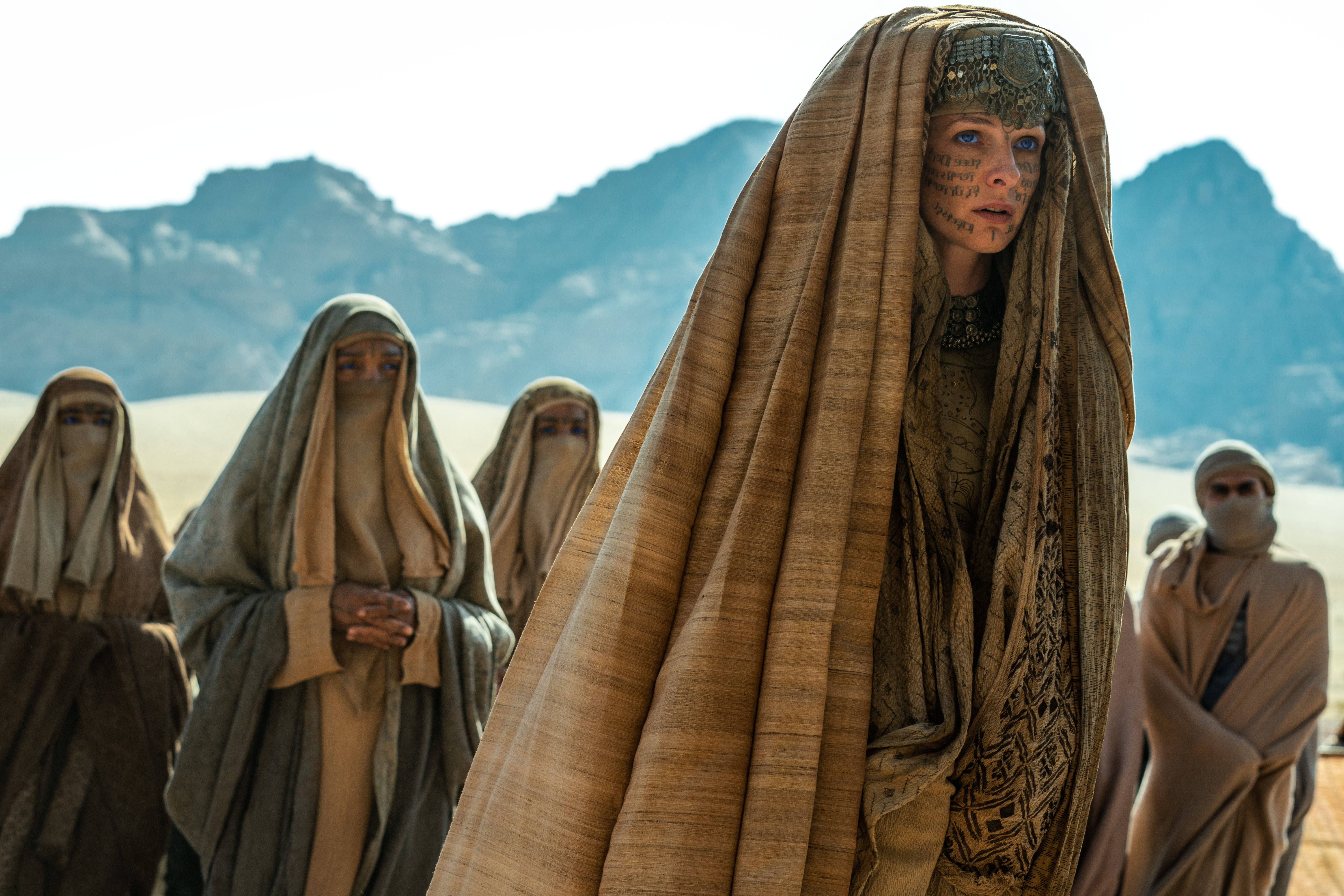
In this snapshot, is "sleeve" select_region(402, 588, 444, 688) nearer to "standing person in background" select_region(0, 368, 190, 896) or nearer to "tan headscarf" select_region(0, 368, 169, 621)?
"standing person in background" select_region(0, 368, 190, 896)

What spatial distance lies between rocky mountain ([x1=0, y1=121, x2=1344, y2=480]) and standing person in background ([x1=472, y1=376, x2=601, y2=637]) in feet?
211

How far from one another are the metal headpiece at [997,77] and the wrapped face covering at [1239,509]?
4.42m

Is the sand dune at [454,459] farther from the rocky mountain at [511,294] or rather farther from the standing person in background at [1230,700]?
the rocky mountain at [511,294]

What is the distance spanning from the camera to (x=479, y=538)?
4.49 meters

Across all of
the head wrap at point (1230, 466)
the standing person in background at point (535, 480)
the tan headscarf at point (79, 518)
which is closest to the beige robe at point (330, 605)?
the tan headscarf at point (79, 518)

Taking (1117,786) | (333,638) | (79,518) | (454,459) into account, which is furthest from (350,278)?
(333,638)

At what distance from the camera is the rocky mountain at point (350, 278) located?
78.5 m

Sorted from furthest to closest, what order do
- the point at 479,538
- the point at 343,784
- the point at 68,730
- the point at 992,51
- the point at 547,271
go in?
the point at 547,271 → the point at 68,730 → the point at 479,538 → the point at 343,784 → the point at 992,51

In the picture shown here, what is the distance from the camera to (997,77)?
1898 mm

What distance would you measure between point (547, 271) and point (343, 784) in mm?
98549

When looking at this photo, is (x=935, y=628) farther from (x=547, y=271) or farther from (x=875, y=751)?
(x=547, y=271)

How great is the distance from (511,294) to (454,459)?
74.3 meters

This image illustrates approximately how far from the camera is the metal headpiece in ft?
6.24

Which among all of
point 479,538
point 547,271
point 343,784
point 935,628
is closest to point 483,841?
point 935,628
